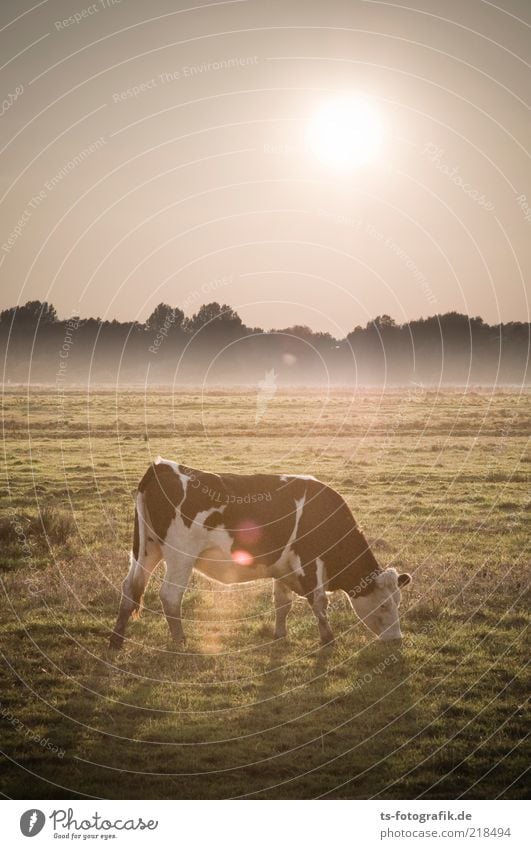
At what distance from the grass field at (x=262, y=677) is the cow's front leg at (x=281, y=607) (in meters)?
0.25

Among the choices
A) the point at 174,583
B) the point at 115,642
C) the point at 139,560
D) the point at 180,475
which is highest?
the point at 180,475

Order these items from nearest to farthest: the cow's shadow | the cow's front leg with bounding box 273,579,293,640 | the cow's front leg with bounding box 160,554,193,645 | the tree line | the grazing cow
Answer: the cow's shadow
the cow's front leg with bounding box 160,554,193,645
the grazing cow
the cow's front leg with bounding box 273,579,293,640
the tree line

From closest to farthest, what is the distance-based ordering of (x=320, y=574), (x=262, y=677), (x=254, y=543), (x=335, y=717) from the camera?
(x=335, y=717) < (x=262, y=677) < (x=254, y=543) < (x=320, y=574)

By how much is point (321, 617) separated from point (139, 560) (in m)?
3.11

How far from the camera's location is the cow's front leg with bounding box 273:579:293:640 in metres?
12.9

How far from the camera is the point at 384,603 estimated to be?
1243 cm

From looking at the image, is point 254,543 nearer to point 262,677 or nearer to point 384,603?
point 262,677

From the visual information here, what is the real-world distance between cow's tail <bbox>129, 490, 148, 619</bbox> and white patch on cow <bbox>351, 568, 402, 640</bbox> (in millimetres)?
3629

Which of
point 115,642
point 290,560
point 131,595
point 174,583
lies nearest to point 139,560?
point 131,595

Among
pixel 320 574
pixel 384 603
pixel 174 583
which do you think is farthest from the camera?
pixel 320 574

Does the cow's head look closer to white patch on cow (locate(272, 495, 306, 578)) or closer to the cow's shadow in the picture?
the cow's shadow

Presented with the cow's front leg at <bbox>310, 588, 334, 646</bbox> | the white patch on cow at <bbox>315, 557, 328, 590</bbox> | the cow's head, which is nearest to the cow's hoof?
the cow's front leg at <bbox>310, 588, 334, 646</bbox>

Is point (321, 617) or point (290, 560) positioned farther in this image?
point (290, 560)
